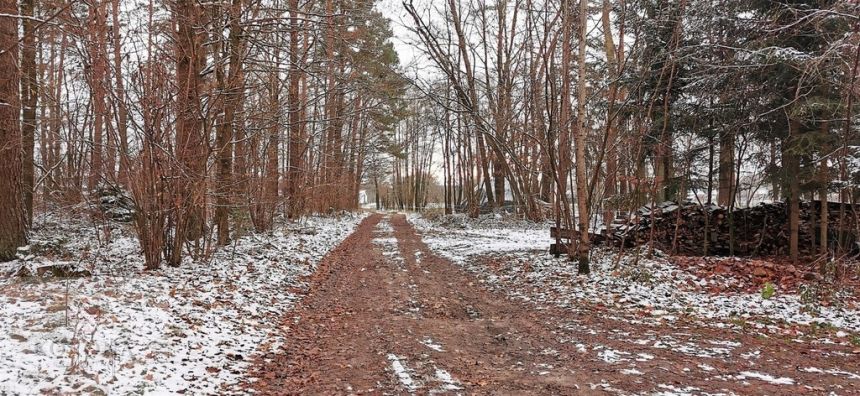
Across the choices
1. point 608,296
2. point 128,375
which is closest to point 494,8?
point 608,296

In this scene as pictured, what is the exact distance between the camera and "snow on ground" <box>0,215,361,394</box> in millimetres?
4043

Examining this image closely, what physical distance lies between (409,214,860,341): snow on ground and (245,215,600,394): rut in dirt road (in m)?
1.15

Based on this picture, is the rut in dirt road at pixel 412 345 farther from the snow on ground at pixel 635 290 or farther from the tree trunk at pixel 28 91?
the tree trunk at pixel 28 91

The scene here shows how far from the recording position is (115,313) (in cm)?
541

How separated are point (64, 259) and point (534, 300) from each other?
7.77m

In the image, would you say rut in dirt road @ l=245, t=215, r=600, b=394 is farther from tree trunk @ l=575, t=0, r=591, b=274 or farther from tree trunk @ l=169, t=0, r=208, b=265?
tree trunk @ l=169, t=0, r=208, b=265

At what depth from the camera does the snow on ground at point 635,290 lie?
670 centimetres

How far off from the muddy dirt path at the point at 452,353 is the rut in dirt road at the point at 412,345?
0.01m

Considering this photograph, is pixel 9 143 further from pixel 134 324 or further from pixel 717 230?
pixel 717 230

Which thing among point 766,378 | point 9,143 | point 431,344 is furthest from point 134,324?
point 766,378

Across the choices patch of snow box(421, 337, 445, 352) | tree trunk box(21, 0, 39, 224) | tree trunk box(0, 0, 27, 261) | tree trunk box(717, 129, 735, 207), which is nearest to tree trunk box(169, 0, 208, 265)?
tree trunk box(0, 0, 27, 261)

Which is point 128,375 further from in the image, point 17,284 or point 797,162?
point 797,162

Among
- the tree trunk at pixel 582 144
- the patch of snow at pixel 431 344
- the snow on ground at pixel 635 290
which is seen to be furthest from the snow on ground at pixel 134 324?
the tree trunk at pixel 582 144

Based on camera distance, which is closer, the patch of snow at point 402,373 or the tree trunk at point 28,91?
the patch of snow at point 402,373
